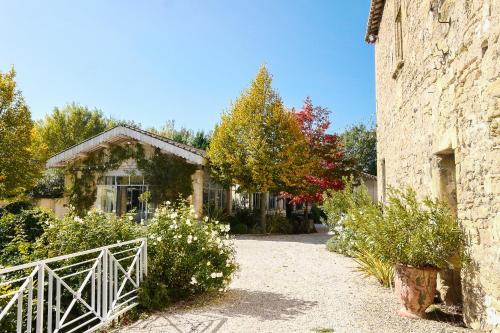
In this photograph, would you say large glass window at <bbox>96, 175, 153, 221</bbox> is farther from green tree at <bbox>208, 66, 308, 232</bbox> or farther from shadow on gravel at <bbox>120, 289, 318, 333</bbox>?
shadow on gravel at <bbox>120, 289, 318, 333</bbox>

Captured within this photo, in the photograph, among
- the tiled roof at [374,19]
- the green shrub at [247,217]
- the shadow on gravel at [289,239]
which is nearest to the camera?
the tiled roof at [374,19]

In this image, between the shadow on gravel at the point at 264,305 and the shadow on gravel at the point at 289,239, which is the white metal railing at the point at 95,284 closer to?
the shadow on gravel at the point at 264,305

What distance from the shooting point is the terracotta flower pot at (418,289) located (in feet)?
15.6

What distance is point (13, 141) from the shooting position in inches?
732

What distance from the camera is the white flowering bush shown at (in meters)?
5.72

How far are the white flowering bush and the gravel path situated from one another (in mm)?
389

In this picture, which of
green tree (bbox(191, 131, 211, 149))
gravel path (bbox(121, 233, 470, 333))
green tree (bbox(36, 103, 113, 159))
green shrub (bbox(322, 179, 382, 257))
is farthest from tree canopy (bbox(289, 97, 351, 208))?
green tree (bbox(36, 103, 113, 159))

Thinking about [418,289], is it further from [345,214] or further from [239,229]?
[239,229]

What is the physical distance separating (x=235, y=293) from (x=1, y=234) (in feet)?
18.2

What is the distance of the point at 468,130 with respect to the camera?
4.37 m

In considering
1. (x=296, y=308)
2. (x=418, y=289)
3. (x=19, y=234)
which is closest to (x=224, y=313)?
(x=296, y=308)

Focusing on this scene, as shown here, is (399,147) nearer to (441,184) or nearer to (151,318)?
(441,184)

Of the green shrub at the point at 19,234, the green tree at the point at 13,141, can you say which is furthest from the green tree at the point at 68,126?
the green shrub at the point at 19,234

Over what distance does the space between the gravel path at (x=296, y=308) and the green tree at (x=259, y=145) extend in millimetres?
7305
